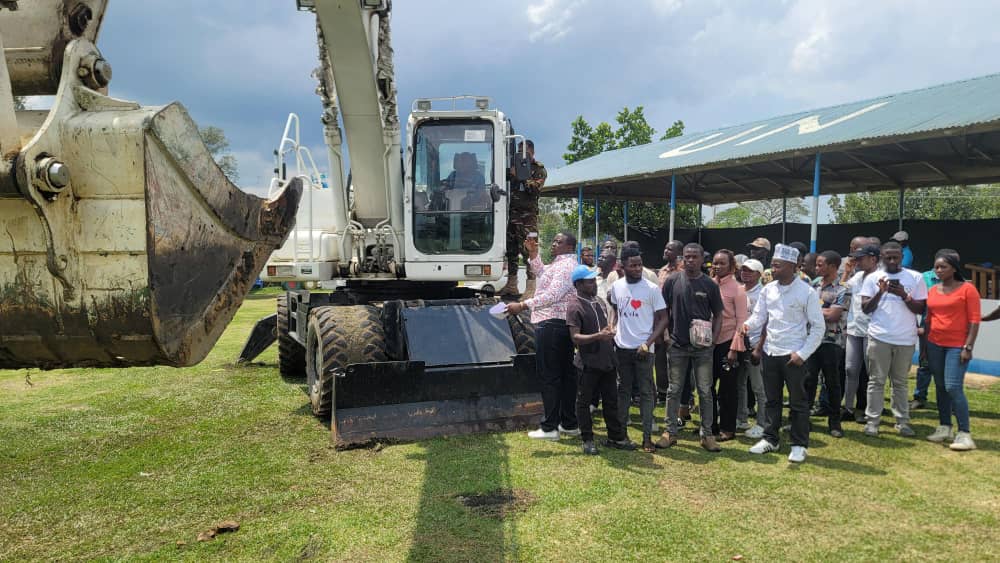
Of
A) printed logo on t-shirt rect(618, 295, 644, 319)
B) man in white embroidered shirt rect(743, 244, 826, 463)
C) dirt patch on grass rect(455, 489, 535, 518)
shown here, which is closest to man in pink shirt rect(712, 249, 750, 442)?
man in white embroidered shirt rect(743, 244, 826, 463)

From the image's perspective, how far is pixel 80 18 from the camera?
6.89ft

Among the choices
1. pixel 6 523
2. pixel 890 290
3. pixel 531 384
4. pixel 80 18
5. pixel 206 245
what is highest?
pixel 80 18

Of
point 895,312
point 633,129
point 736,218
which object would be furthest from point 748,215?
point 895,312

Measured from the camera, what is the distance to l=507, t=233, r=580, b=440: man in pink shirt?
5723mm

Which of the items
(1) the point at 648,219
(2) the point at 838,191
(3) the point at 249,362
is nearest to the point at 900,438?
(3) the point at 249,362

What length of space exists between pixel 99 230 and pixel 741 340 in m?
5.11

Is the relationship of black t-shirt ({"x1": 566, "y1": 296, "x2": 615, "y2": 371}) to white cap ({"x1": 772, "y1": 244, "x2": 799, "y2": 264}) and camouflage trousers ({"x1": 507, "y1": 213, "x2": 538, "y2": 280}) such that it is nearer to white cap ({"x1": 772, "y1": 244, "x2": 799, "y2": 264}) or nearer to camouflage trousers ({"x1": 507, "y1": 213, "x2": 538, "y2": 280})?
white cap ({"x1": 772, "y1": 244, "x2": 799, "y2": 264})

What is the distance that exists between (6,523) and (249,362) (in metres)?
6.08

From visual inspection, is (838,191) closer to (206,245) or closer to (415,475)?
(415,475)

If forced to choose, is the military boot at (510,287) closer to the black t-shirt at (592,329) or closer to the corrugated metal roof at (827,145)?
the black t-shirt at (592,329)

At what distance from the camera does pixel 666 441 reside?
5.59 meters

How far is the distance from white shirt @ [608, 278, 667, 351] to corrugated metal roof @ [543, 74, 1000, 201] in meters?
6.61

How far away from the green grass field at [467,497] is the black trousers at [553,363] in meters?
0.29

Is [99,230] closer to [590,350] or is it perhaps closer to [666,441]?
[590,350]
